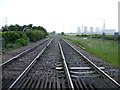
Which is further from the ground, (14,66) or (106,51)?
(106,51)

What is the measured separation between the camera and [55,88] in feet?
15.3

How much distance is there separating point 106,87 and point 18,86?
2841 millimetres

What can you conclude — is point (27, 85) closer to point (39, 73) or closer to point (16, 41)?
point (39, 73)

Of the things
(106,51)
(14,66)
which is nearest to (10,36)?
(106,51)

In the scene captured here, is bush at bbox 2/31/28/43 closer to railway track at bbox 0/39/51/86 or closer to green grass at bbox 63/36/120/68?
green grass at bbox 63/36/120/68

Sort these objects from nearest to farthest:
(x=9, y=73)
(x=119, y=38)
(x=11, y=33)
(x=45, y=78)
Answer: (x=45, y=78) < (x=9, y=73) < (x=11, y=33) < (x=119, y=38)

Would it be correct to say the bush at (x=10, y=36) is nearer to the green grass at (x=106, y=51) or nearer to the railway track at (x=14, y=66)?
the green grass at (x=106, y=51)

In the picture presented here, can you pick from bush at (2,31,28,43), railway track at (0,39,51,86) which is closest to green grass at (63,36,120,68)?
railway track at (0,39,51,86)

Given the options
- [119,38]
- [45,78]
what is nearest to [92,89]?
[45,78]

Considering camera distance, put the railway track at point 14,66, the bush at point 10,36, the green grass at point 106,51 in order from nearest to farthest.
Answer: the railway track at point 14,66, the green grass at point 106,51, the bush at point 10,36

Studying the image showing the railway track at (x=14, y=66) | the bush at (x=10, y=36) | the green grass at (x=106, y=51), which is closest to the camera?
the railway track at (x=14, y=66)

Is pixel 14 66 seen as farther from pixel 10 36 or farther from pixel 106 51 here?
pixel 10 36

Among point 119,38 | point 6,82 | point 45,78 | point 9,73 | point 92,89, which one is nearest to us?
point 92,89

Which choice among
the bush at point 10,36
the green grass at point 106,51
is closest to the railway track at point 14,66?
the green grass at point 106,51
